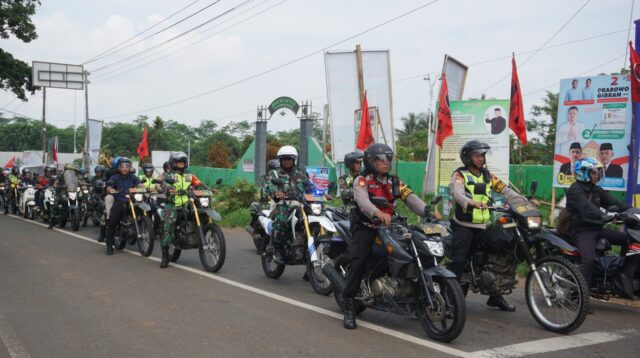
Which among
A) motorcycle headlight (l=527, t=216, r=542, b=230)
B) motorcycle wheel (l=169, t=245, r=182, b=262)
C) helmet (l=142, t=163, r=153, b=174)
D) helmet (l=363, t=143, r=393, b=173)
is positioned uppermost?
helmet (l=363, t=143, r=393, b=173)

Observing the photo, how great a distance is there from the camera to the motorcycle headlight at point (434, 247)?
5.48m

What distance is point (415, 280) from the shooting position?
560 centimetres

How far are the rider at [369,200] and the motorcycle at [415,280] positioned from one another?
109 mm

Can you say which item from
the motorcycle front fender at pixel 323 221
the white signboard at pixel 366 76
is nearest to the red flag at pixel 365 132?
the white signboard at pixel 366 76

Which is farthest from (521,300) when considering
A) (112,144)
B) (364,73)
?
(112,144)

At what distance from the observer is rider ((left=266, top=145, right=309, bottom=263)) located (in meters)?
8.32

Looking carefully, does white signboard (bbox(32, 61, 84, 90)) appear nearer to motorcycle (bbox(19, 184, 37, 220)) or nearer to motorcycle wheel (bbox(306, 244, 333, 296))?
motorcycle (bbox(19, 184, 37, 220))

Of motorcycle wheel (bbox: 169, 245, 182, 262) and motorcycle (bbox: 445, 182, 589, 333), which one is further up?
motorcycle (bbox: 445, 182, 589, 333)

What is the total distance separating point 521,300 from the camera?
7578 mm

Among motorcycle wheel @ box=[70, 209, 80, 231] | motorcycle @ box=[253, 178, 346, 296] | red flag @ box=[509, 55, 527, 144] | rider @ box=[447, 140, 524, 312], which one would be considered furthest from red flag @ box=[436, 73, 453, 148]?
motorcycle wheel @ box=[70, 209, 80, 231]

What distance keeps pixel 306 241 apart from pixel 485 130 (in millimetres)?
5413

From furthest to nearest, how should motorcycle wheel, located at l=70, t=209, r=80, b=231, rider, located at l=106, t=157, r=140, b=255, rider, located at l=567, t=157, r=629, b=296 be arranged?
1. motorcycle wheel, located at l=70, t=209, r=80, b=231
2. rider, located at l=106, t=157, r=140, b=255
3. rider, located at l=567, t=157, r=629, b=296

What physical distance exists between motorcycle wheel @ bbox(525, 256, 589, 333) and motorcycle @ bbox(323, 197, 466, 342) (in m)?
1.12

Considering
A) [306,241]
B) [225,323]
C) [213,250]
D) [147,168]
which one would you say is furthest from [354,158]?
[147,168]
